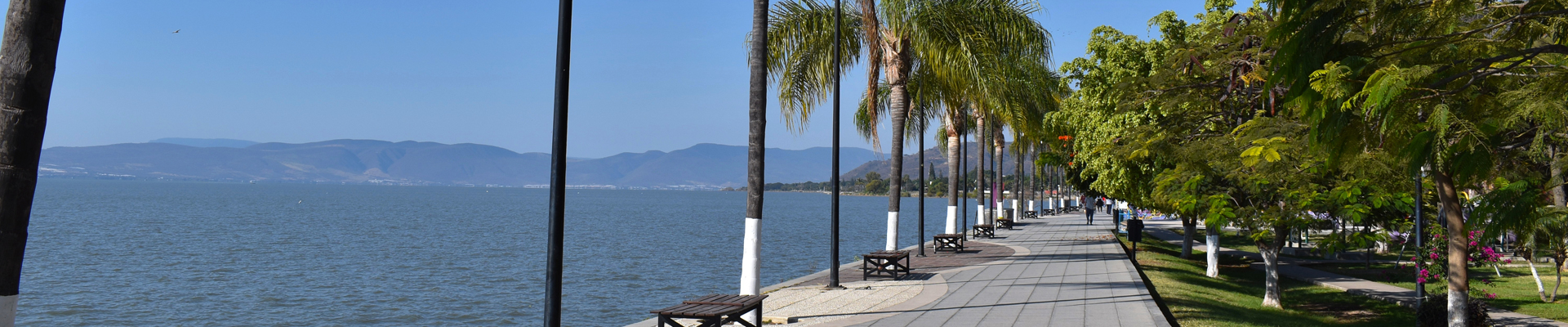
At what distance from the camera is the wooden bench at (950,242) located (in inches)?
980

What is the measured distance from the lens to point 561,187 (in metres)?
6.18

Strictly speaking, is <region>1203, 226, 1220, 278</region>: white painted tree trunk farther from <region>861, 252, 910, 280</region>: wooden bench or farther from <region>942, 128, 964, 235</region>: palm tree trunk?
<region>861, 252, 910, 280</region>: wooden bench

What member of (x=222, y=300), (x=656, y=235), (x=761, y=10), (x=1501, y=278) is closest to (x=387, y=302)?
(x=222, y=300)

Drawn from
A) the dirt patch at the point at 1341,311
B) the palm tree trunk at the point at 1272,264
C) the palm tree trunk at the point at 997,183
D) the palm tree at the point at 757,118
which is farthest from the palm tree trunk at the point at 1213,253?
the palm tree trunk at the point at 997,183

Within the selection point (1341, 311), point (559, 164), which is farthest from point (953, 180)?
point (559, 164)

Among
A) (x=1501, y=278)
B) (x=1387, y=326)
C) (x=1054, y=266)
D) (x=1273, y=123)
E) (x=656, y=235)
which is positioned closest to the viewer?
(x=1273, y=123)

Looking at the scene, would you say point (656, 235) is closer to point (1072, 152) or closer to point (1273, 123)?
point (1072, 152)

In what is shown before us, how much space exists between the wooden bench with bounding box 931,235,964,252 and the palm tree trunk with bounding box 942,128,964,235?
1.18 m

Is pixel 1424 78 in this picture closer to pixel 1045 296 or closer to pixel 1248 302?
pixel 1045 296

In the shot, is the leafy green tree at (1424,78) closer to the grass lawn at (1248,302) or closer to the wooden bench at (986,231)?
the grass lawn at (1248,302)

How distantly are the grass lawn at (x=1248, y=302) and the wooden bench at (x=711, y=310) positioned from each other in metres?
7.18

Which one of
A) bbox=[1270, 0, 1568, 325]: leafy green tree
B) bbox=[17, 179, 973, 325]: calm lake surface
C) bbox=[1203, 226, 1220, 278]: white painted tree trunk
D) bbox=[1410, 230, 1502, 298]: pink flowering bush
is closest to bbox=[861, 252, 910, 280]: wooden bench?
bbox=[17, 179, 973, 325]: calm lake surface

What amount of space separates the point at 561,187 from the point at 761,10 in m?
6.59

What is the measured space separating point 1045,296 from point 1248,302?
24.1ft
